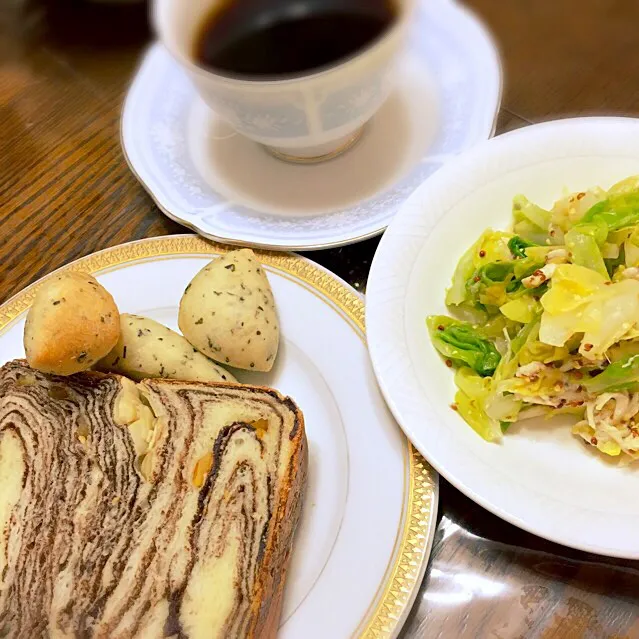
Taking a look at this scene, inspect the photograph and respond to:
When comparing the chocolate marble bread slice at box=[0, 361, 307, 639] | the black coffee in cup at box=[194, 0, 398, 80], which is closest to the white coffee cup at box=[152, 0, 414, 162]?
the black coffee in cup at box=[194, 0, 398, 80]

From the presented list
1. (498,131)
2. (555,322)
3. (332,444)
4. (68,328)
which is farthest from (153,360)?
(498,131)

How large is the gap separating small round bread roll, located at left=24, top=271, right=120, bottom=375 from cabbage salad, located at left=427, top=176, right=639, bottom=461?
1.77ft

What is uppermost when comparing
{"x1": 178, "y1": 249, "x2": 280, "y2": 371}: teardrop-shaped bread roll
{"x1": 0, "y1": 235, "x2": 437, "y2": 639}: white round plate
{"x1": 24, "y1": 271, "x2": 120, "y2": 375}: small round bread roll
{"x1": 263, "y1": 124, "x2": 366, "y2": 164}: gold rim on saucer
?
{"x1": 24, "y1": 271, "x2": 120, "y2": 375}: small round bread roll

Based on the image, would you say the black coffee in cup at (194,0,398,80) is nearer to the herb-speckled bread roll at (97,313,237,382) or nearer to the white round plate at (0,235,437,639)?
the white round plate at (0,235,437,639)

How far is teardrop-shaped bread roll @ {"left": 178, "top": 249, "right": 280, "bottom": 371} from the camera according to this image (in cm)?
105

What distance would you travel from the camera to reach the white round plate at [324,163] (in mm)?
1228

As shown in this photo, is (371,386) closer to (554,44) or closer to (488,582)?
(488,582)

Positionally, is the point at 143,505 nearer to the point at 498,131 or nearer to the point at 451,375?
the point at 451,375

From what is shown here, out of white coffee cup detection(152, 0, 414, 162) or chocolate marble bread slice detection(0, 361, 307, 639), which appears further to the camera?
white coffee cup detection(152, 0, 414, 162)

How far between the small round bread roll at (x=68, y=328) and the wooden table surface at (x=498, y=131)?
0.38 meters

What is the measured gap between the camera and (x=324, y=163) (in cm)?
133

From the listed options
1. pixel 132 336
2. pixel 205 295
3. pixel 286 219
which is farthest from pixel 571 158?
pixel 132 336

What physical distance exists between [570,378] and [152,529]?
67 centimetres

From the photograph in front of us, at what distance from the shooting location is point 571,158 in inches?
43.9
